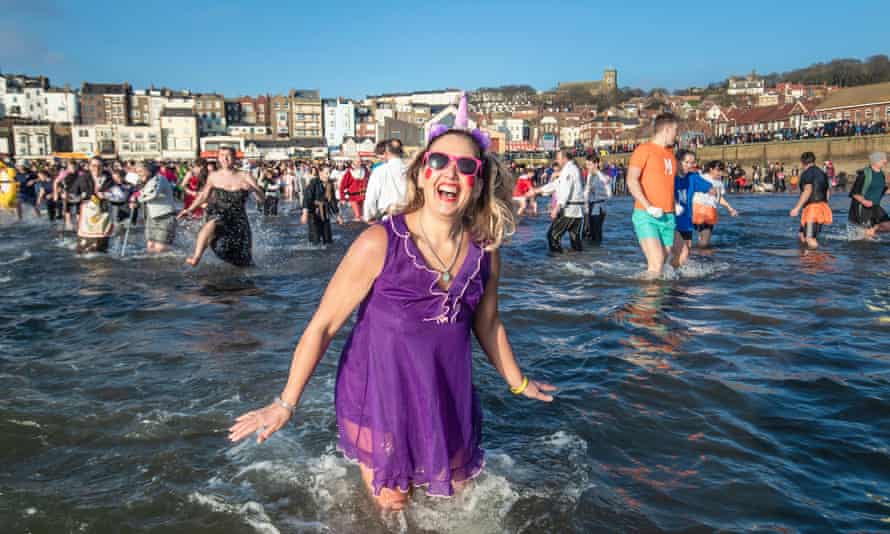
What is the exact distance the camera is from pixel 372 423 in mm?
2754

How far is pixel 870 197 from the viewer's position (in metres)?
11.8

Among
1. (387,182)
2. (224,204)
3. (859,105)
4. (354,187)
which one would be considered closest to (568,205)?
(387,182)

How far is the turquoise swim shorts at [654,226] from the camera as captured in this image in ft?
25.5

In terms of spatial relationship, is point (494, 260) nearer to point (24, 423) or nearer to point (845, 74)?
point (24, 423)

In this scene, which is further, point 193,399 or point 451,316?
point 193,399

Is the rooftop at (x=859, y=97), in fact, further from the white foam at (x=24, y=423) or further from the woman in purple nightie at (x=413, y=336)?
the white foam at (x=24, y=423)

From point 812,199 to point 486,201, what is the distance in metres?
10.7

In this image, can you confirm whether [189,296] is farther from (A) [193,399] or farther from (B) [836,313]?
(B) [836,313]

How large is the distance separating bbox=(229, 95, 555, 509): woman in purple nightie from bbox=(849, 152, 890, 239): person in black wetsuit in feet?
35.1

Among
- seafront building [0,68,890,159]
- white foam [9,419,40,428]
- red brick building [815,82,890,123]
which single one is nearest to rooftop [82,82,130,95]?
seafront building [0,68,890,159]

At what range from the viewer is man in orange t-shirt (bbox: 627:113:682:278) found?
7761mm

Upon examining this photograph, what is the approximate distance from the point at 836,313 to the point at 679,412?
3.55 metres

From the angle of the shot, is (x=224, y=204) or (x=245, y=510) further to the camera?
(x=224, y=204)

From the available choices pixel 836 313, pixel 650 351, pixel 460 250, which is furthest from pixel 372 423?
pixel 836 313
